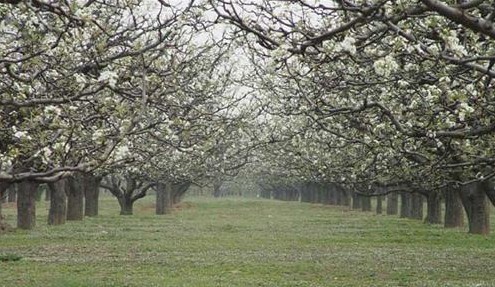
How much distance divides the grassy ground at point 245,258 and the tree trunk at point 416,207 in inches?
660

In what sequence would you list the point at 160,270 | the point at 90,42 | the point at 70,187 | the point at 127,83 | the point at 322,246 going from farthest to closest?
the point at 70,187 → the point at 322,246 → the point at 160,270 → the point at 127,83 → the point at 90,42

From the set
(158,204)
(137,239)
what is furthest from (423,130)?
(158,204)

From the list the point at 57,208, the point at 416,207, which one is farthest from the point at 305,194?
the point at 57,208

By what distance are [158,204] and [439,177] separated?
3955 centimetres

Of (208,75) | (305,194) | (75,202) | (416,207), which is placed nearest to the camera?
(208,75)

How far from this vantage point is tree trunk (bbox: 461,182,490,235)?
33.4m

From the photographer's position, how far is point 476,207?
3400cm

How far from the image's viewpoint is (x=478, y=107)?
40.0ft

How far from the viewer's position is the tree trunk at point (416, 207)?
54.2 meters

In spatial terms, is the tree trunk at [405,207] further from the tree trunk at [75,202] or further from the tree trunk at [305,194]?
the tree trunk at [305,194]

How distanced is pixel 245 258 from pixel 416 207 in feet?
108

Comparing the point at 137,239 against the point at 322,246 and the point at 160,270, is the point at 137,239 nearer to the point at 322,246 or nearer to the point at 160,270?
the point at 322,246

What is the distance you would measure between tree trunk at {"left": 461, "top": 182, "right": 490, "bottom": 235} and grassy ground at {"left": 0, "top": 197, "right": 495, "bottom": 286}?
0.77 meters

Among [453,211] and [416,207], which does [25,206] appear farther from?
[416,207]
